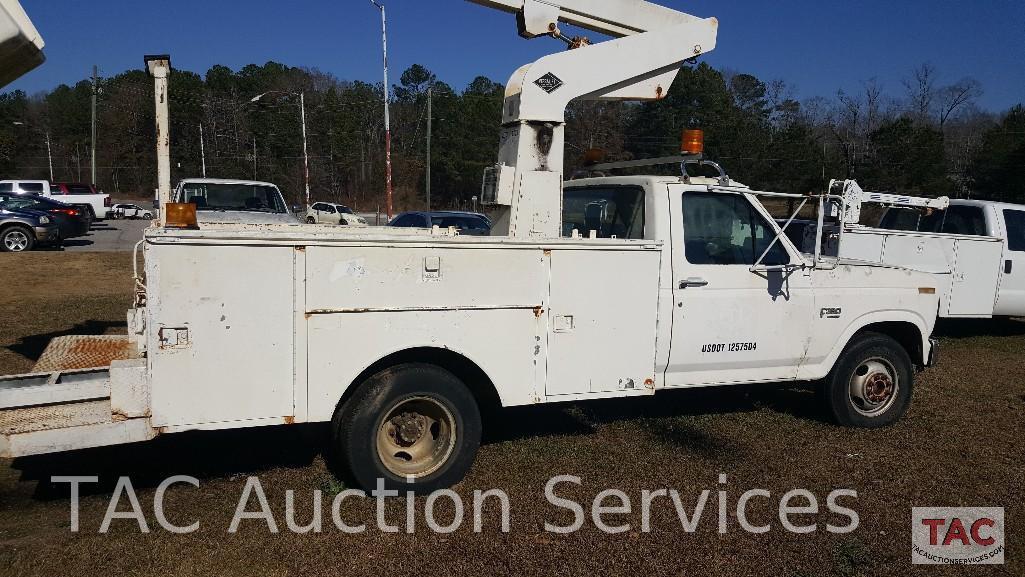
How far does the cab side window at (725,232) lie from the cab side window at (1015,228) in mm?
6900

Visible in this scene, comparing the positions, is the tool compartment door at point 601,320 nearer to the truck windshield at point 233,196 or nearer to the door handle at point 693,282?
the door handle at point 693,282

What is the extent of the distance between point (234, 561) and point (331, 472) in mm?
1089

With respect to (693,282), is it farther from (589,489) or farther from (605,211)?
(589,489)

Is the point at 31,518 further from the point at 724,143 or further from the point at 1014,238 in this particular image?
the point at 724,143

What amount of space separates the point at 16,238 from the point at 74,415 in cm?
2028

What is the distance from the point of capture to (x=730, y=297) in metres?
5.32

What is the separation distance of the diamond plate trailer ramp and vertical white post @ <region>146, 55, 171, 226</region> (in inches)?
48.0

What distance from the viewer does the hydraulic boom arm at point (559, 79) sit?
16.9 feet

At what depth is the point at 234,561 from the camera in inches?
148

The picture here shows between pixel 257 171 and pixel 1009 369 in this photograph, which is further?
pixel 257 171

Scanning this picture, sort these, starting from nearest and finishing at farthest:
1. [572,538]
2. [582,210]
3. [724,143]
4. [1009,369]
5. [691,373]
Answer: [572,538] < [691,373] < [582,210] < [1009,369] < [724,143]

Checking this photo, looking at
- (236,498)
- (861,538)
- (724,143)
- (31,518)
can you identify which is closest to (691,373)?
(861,538)

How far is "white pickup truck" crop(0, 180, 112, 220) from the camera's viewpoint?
31.6 meters

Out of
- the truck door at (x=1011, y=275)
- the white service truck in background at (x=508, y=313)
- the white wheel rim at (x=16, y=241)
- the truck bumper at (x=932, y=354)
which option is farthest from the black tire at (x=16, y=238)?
the truck door at (x=1011, y=275)
